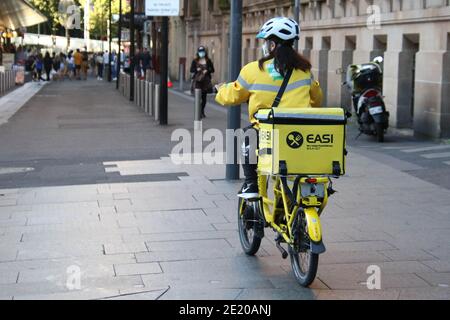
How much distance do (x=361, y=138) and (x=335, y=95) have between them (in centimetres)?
626

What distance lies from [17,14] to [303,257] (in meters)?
45.6

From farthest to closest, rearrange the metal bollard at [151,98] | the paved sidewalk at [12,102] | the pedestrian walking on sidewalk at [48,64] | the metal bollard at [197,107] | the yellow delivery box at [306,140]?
the pedestrian walking on sidewalk at [48,64] → the paved sidewalk at [12,102] → the metal bollard at [151,98] → the metal bollard at [197,107] → the yellow delivery box at [306,140]

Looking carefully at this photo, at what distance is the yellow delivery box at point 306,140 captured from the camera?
20.4 ft

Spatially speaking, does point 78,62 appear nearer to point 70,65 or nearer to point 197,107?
point 70,65

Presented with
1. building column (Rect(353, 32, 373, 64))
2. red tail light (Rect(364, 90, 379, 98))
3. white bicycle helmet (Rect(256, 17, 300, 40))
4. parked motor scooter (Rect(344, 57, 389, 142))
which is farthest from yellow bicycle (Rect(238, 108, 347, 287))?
building column (Rect(353, 32, 373, 64))

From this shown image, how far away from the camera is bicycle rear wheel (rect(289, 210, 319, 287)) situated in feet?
20.0

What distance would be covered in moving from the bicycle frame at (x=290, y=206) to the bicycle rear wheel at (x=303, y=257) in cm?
6

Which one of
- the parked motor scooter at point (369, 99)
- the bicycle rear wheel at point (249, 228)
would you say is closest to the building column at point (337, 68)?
the parked motor scooter at point (369, 99)

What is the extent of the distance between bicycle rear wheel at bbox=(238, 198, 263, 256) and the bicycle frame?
0.53 feet

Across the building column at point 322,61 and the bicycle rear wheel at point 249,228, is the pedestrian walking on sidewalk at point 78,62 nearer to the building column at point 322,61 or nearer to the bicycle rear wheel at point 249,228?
the building column at point 322,61

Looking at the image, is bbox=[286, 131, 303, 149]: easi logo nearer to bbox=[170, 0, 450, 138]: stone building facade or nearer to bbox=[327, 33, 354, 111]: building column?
bbox=[170, 0, 450, 138]: stone building facade

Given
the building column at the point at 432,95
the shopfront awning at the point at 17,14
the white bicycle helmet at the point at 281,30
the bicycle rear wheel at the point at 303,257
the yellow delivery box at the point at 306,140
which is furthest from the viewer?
the shopfront awning at the point at 17,14

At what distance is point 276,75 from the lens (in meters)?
6.70
